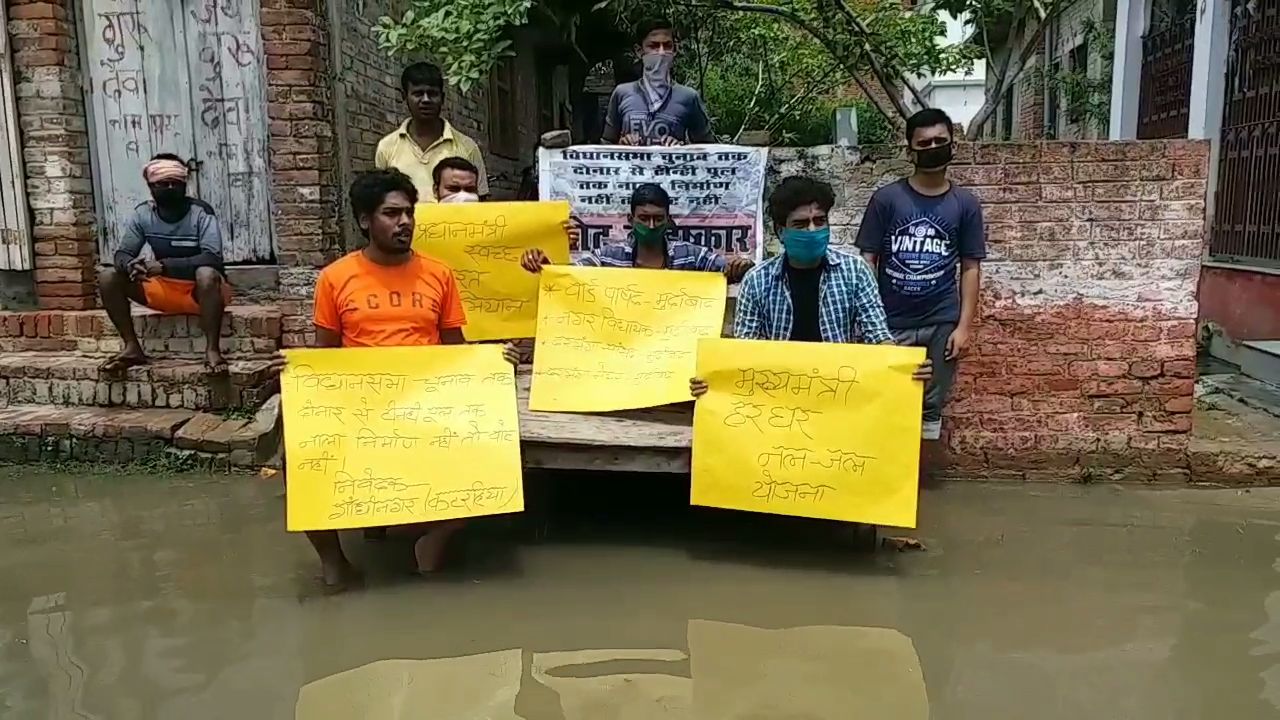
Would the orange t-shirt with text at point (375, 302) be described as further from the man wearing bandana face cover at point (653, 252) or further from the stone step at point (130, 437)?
the stone step at point (130, 437)

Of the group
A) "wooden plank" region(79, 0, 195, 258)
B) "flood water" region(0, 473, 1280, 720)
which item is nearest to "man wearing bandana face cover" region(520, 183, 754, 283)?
→ "flood water" region(0, 473, 1280, 720)

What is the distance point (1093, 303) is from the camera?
462cm

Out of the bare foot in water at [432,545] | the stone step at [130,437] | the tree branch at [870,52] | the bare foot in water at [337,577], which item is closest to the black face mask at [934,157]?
the tree branch at [870,52]

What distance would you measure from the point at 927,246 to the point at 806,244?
2.25ft

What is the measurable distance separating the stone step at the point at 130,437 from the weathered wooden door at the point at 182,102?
1.57 m

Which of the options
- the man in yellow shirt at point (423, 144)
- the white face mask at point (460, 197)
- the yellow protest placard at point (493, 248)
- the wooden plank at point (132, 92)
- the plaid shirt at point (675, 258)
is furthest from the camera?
the wooden plank at point (132, 92)

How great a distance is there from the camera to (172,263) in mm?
5414

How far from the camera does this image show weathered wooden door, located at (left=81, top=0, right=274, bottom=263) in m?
6.18

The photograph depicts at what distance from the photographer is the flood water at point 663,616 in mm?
2805

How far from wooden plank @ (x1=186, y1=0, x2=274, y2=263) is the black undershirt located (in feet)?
13.0

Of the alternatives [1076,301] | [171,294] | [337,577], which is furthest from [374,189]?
[1076,301]

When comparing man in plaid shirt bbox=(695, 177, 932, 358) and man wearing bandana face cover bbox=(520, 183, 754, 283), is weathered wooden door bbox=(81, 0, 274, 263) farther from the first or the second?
man in plaid shirt bbox=(695, 177, 932, 358)

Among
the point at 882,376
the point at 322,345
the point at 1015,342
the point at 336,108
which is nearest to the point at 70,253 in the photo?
the point at 336,108

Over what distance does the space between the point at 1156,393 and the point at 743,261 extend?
2.10m
